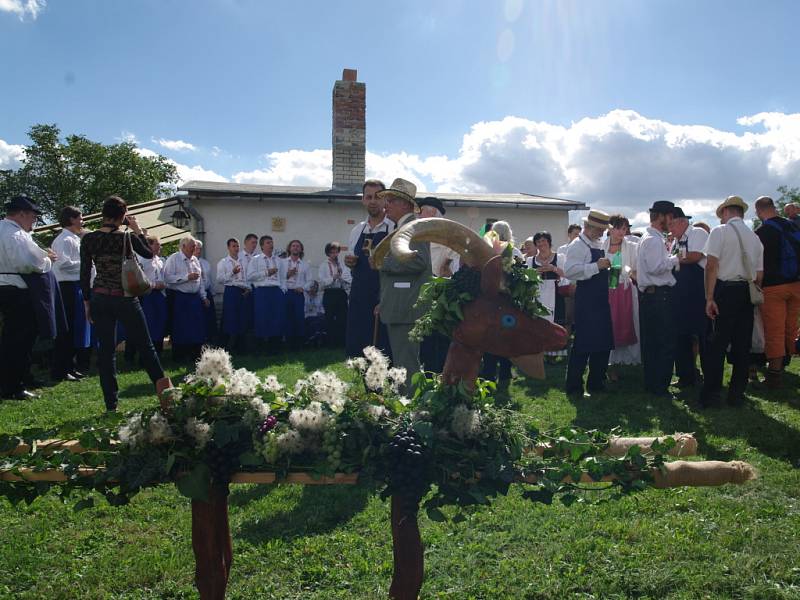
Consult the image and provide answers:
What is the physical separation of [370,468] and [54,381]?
7527 mm

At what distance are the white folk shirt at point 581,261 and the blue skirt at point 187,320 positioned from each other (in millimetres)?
6390

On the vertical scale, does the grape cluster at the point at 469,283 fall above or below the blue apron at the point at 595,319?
above

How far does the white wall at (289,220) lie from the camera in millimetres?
12773

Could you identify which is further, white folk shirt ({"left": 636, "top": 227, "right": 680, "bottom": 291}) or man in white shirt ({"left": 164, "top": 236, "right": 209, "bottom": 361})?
man in white shirt ({"left": 164, "top": 236, "right": 209, "bottom": 361})

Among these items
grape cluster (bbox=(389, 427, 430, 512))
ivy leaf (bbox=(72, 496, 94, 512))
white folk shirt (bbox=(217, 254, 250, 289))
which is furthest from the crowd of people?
ivy leaf (bbox=(72, 496, 94, 512))

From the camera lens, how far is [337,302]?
11.4 meters

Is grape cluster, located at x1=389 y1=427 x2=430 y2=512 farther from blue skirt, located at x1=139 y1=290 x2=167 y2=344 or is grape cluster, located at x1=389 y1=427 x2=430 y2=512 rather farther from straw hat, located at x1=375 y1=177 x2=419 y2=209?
blue skirt, located at x1=139 y1=290 x2=167 y2=344

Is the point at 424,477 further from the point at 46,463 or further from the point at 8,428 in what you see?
the point at 8,428

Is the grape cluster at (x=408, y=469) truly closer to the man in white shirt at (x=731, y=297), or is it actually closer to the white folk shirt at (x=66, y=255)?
the man in white shirt at (x=731, y=297)

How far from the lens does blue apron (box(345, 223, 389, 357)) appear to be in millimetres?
5641

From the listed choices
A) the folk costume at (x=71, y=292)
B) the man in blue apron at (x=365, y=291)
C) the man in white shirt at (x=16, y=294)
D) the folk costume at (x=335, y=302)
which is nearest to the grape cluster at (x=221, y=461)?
the man in blue apron at (x=365, y=291)

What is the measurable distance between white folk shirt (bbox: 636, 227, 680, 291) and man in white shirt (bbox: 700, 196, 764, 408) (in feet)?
1.47

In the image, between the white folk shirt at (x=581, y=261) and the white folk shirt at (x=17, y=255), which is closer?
the white folk shirt at (x=581, y=261)

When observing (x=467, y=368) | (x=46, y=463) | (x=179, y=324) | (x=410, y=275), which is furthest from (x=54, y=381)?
(x=467, y=368)
